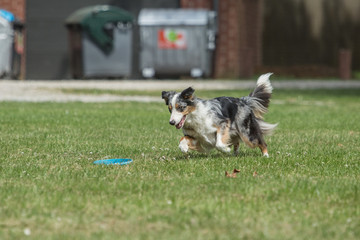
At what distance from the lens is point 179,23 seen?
31641 millimetres

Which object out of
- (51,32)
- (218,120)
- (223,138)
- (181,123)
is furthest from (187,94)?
(51,32)

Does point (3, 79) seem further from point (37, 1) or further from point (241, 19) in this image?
point (241, 19)

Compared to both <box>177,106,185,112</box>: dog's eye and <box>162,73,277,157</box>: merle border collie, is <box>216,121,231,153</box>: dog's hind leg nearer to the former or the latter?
<box>162,73,277,157</box>: merle border collie

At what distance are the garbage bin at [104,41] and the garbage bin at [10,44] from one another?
2219 mm

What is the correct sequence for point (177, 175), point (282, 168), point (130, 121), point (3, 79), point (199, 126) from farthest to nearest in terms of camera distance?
point (3, 79)
point (130, 121)
point (199, 126)
point (282, 168)
point (177, 175)

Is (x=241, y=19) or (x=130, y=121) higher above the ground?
(x=241, y=19)

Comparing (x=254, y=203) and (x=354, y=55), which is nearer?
(x=254, y=203)

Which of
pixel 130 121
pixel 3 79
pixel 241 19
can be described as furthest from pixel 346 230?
pixel 241 19

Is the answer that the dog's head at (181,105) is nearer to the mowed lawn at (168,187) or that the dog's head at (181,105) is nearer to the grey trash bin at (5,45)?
the mowed lawn at (168,187)

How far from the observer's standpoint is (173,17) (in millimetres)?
31922

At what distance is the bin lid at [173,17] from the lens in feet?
104

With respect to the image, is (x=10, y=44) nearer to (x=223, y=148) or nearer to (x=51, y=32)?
(x=51, y=32)

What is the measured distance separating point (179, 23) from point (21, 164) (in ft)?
79.8

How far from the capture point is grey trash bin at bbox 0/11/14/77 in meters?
29.5
